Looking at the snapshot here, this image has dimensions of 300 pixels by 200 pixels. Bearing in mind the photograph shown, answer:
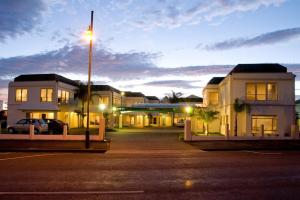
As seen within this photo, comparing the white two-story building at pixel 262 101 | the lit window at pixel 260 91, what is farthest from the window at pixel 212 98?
the lit window at pixel 260 91

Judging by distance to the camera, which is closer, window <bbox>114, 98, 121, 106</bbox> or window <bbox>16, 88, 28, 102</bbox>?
→ window <bbox>16, 88, 28, 102</bbox>

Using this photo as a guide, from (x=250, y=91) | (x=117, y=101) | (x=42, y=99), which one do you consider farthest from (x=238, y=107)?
(x=117, y=101)

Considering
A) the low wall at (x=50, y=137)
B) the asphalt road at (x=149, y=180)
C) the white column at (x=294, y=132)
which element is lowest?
the asphalt road at (x=149, y=180)

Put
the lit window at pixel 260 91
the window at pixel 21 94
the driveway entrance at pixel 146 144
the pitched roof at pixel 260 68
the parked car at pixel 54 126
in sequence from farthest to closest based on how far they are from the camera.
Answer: the window at pixel 21 94 → the parked car at pixel 54 126 → the pitched roof at pixel 260 68 → the lit window at pixel 260 91 → the driveway entrance at pixel 146 144

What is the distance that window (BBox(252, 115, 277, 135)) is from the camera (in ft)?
115

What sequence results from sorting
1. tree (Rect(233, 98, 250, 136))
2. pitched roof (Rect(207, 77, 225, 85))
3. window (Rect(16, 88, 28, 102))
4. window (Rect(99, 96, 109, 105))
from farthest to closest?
window (Rect(99, 96, 109, 105))
window (Rect(16, 88, 28, 102))
pitched roof (Rect(207, 77, 225, 85))
tree (Rect(233, 98, 250, 136))

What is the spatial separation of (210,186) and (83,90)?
45.3m

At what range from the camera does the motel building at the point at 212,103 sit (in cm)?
3469

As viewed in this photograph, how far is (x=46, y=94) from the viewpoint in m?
47.9

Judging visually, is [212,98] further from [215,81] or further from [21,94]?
[21,94]

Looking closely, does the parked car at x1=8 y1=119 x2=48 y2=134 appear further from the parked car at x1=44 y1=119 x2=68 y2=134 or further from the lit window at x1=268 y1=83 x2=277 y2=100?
the lit window at x1=268 y1=83 x2=277 y2=100

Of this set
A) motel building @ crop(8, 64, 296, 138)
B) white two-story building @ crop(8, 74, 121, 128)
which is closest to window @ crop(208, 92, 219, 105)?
motel building @ crop(8, 64, 296, 138)

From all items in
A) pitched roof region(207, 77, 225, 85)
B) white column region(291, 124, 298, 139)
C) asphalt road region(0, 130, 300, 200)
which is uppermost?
pitched roof region(207, 77, 225, 85)

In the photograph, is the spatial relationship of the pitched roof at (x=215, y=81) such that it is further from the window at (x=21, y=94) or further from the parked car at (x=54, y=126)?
the window at (x=21, y=94)
